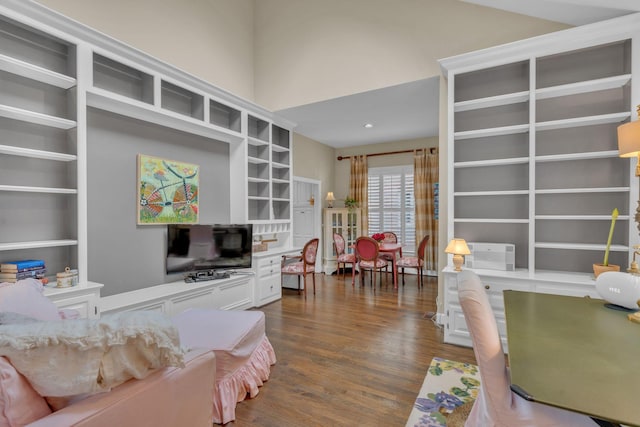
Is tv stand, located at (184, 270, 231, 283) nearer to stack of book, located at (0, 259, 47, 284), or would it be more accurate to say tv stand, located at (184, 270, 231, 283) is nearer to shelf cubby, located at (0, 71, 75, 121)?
stack of book, located at (0, 259, 47, 284)

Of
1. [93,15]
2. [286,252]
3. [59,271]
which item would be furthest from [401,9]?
[59,271]

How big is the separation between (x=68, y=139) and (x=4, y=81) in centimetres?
53

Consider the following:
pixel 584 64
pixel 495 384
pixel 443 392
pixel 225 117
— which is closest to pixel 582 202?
pixel 584 64

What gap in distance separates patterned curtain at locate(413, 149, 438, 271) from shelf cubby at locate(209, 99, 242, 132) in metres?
3.84

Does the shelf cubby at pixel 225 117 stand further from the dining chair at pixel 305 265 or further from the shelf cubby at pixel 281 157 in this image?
the dining chair at pixel 305 265

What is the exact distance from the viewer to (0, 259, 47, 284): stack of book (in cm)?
217

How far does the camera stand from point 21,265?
226 centimetres

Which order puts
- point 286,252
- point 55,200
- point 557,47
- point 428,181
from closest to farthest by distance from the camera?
1. point 55,200
2. point 557,47
3. point 286,252
4. point 428,181

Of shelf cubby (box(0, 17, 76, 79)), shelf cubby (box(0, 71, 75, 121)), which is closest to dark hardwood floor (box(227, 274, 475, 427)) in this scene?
shelf cubby (box(0, 71, 75, 121))

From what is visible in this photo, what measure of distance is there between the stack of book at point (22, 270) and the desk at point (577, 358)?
121 inches

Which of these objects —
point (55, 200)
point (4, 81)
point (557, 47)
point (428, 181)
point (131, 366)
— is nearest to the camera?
point (131, 366)

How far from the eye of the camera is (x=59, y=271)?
2.61m

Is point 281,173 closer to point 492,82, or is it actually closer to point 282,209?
point 282,209

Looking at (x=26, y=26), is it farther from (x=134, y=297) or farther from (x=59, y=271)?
(x=134, y=297)
